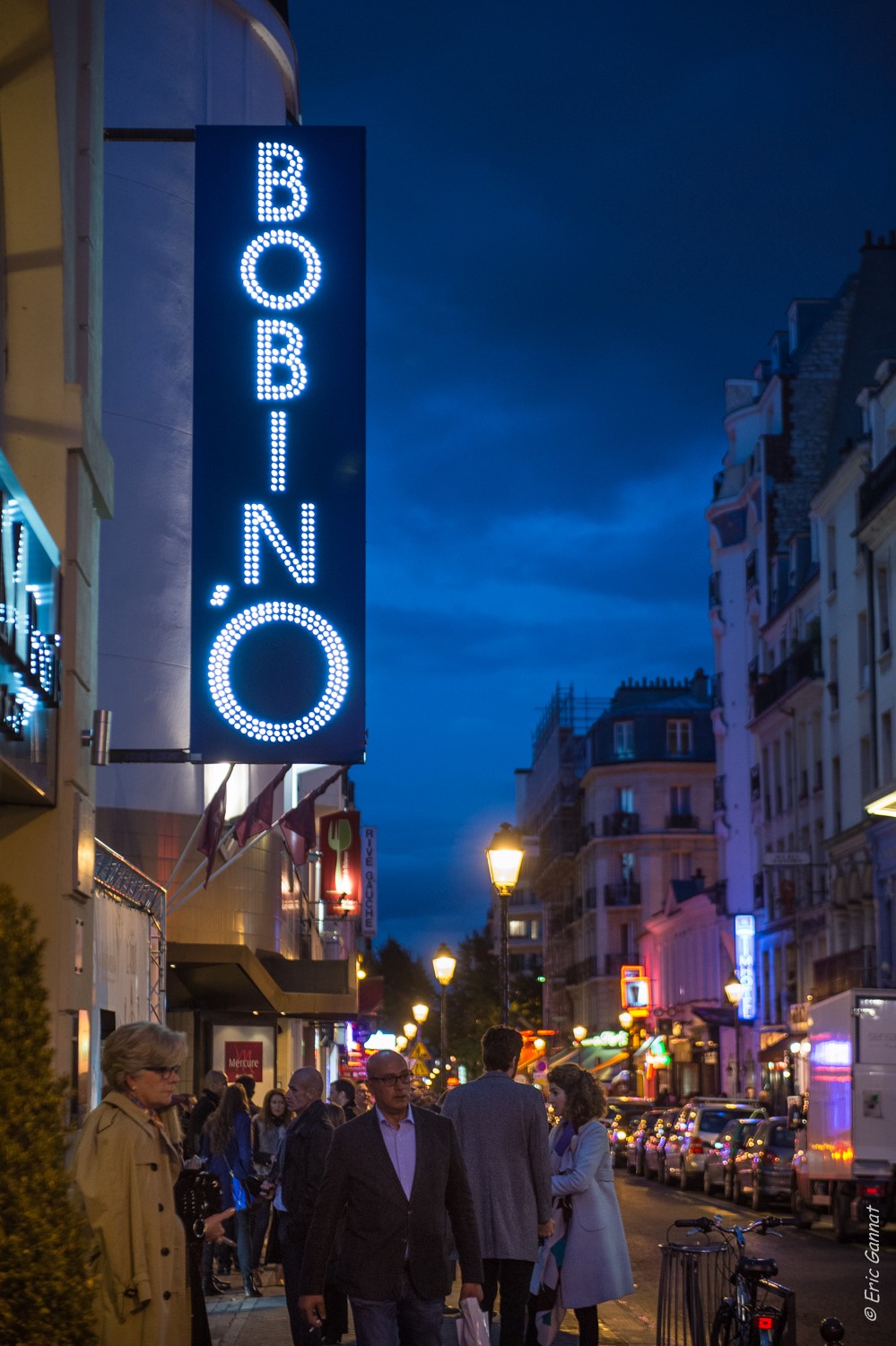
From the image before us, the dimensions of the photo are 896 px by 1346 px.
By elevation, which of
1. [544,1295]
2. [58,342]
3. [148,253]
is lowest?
[544,1295]

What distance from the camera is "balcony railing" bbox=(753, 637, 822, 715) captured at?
5772 cm

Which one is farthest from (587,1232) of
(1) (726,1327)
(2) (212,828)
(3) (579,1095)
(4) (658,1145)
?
(4) (658,1145)

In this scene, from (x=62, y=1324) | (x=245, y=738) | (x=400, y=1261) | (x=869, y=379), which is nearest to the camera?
(x=62, y=1324)

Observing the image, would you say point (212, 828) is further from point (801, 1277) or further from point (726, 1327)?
point (726, 1327)

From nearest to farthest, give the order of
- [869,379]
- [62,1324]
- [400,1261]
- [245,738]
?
[62,1324] < [400,1261] < [245,738] < [869,379]

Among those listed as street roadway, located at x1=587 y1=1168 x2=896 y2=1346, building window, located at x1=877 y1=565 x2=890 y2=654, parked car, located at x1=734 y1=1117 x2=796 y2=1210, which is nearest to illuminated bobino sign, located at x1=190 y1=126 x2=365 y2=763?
street roadway, located at x1=587 y1=1168 x2=896 y2=1346

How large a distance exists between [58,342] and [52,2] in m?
1.92

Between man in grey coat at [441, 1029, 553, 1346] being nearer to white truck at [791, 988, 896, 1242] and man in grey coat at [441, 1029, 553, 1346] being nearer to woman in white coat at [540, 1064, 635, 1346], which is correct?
woman in white coat at [540, 1064, 635, 1346]

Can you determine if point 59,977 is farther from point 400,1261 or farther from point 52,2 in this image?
point 52,2

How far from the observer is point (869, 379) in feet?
208

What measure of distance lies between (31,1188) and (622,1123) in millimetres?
46272

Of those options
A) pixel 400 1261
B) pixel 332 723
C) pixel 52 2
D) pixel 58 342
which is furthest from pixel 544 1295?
pixel 52 2

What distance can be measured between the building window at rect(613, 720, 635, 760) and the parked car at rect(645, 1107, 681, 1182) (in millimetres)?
56946

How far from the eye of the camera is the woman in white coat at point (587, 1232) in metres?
10.4
